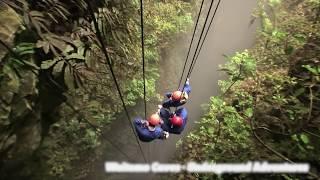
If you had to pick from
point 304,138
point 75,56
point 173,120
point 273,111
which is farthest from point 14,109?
point 273,111

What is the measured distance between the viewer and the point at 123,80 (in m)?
6.73

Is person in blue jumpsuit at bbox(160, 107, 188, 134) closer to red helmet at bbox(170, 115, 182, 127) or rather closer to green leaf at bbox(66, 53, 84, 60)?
red helmet at bbox(170, 115, 182, 127)

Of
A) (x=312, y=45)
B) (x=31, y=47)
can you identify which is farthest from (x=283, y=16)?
(x=31, y=47)

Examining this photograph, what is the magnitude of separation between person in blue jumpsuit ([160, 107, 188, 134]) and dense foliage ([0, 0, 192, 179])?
0.94 metres

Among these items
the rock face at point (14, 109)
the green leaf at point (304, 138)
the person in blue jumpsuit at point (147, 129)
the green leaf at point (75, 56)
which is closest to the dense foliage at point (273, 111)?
the green leaf at point (304, 138)

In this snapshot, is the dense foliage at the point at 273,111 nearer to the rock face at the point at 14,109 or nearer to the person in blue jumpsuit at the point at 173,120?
the person in blue jumpsuit at the point at 173,120

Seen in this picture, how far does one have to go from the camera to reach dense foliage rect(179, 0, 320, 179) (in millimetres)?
5074

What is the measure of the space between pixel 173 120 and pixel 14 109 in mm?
3235

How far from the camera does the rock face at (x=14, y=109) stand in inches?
141

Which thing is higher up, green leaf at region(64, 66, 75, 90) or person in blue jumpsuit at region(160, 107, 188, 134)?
green leaf at region(64, 66, 75, 90)

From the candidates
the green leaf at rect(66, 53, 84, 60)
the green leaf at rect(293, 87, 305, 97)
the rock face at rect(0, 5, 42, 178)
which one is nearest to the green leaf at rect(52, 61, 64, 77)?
the green leaf at rect(66, 53, 84, 60)

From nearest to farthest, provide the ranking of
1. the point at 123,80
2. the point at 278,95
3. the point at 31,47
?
the point at 31,47
the point at 278,95
the point at 123,80

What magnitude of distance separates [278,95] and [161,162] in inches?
135

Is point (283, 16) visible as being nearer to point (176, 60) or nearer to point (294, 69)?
point (176, 60)
